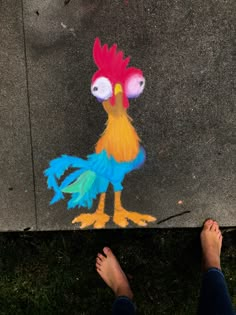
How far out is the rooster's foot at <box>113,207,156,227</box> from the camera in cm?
258

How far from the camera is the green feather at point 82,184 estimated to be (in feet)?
8.37

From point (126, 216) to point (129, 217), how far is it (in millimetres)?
24

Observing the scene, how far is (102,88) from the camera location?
2496 mm

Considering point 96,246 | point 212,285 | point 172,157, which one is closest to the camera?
point 212,285

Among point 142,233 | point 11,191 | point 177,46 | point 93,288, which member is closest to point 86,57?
point 177,46

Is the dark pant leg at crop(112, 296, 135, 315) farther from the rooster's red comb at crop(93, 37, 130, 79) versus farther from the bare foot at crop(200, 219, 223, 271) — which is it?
the rooster's red comb at crop(93, 37, 130, 79)

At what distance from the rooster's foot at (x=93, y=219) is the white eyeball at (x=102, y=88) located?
0.85 metres

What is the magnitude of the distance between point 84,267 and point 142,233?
527 millimetres

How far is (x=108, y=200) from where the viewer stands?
8.45 ft

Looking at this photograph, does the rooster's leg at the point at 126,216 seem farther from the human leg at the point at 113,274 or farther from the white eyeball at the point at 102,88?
the white eyeball at the point at 102,88

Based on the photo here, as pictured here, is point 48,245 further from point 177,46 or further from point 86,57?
point 177,46

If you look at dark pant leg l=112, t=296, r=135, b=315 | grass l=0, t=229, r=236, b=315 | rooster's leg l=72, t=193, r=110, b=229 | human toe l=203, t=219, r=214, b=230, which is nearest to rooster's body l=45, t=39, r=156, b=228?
rooster's leg l=72, t=193, r=110, b=229

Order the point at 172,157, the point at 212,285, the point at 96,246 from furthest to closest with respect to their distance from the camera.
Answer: the point at 96,246 < the point at 172,157 < the point at 212,285

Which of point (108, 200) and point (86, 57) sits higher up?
point (86, 57)
